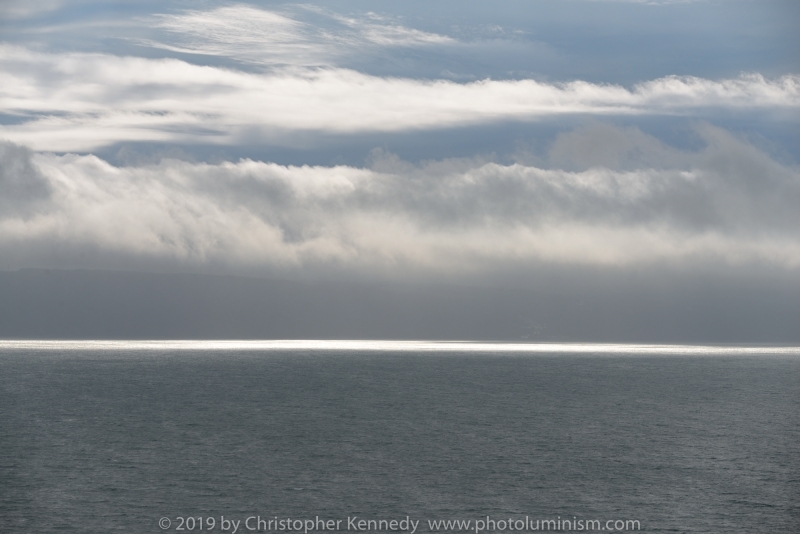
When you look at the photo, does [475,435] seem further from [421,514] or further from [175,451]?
[421,514]

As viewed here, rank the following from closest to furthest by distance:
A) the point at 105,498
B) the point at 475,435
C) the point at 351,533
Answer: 1. the point at 351,533
2. the point at 105,498
3. the point at 475,435

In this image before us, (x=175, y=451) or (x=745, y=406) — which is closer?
(x=175, y=451)

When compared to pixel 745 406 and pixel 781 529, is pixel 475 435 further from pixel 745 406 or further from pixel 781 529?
pixel 745 406

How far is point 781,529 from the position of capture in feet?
210

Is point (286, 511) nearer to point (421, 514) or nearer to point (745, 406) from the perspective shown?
point (421, 514)

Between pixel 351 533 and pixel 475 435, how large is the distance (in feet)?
190

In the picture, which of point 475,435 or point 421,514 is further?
point 475,435

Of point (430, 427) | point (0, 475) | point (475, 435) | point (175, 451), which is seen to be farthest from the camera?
point (430, 427)

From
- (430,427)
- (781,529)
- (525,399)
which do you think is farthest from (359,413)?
(781,529)

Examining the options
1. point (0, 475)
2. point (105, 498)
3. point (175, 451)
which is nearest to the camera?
point (105, 498)

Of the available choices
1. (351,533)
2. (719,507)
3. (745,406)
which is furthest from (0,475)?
(745,406)

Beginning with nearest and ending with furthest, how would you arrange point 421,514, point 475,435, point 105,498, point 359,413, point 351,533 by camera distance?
1. point 351,533
2. point 421,514
3. point 105,498
4. point 475,435
5. point 359,413


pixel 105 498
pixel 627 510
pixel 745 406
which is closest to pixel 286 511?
pixel 105 498

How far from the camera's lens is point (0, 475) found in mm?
83750
